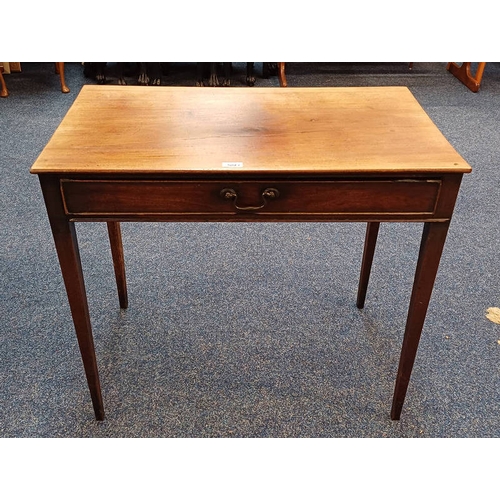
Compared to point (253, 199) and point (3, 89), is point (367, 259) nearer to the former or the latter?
point (253, 199)

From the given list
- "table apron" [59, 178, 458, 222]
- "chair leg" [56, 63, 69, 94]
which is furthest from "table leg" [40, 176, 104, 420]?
"chair leg" [56, 63, 69, 94]

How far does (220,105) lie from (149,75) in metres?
2.73

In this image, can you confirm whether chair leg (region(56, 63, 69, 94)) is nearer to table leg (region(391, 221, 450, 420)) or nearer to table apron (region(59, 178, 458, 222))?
table apron (region(59, 178, 458, 222))

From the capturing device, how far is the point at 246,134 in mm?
1174

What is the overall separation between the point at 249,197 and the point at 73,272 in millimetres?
430

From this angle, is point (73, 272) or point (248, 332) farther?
point (248, 332)

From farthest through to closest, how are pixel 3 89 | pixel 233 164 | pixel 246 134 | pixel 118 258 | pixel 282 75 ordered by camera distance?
pixel 282 75, pixel 3 89, pixel 118 258, pixel 246 134, pixel 233 164

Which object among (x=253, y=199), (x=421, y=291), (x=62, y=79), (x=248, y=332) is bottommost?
(x=248, y=332)

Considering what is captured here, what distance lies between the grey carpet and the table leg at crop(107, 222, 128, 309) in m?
0.06

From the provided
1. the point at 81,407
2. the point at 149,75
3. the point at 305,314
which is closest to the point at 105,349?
the point at 81,407

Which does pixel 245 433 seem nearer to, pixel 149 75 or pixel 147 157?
pixel 147 157

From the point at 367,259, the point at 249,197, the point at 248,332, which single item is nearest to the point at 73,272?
the point at 249,197

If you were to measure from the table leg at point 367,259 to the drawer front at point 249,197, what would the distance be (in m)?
0.53

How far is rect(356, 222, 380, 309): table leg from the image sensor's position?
1.63m
